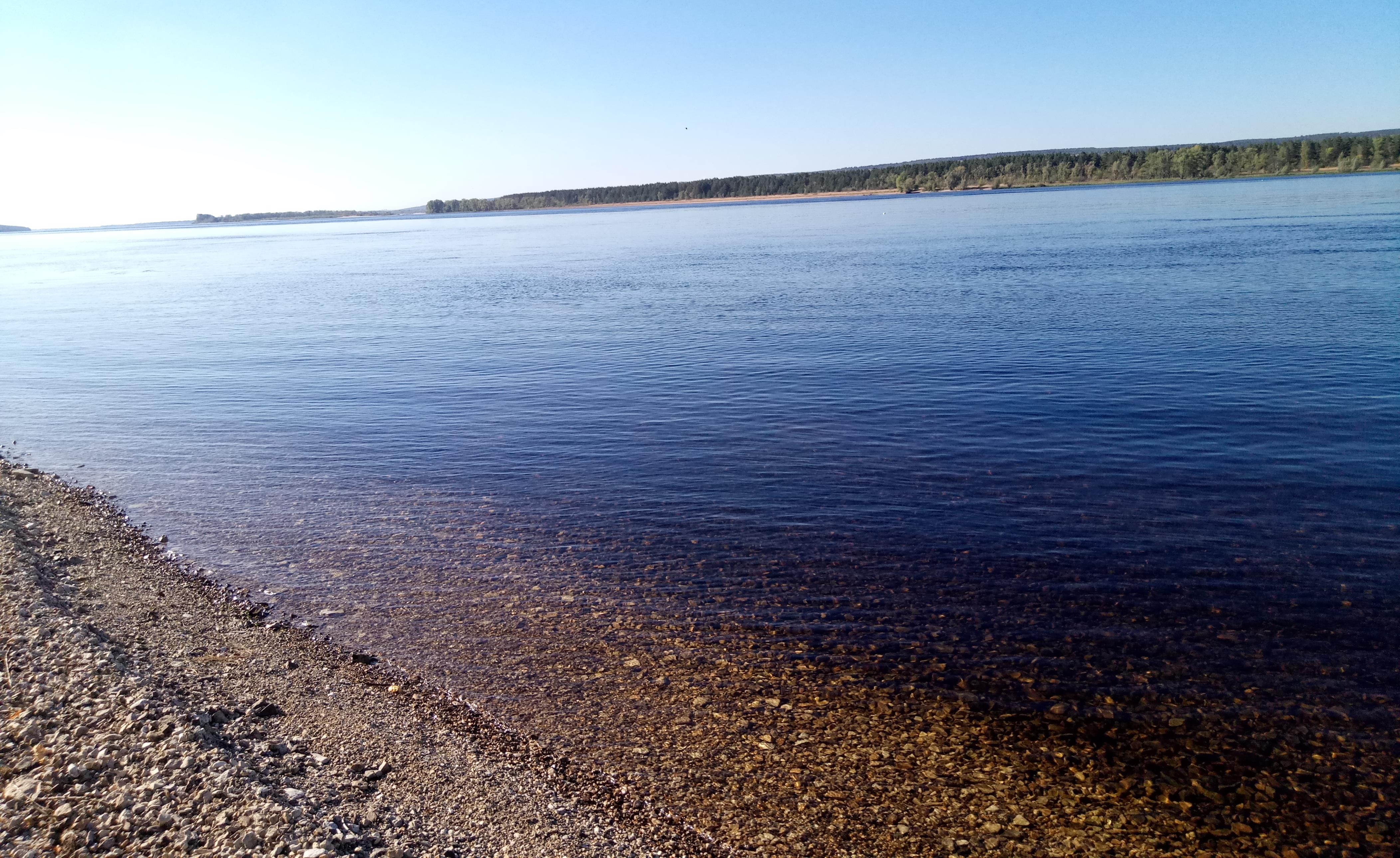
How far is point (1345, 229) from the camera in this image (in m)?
50.3

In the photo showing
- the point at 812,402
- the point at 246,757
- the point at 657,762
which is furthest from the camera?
the point at 812,402

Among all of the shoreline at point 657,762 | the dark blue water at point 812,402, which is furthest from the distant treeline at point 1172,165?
the shoreline at point 657,762

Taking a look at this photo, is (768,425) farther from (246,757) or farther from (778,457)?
(246,757)

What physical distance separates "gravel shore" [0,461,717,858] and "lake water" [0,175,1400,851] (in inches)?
29.8

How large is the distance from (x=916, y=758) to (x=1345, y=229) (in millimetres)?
59055

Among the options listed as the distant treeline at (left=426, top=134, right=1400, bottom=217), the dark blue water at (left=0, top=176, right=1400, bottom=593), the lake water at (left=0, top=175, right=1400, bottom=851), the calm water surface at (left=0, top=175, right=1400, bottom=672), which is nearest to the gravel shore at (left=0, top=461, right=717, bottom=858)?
the lake water at (left=0, top=175, right=1400, bottom=851)

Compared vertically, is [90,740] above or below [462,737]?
above

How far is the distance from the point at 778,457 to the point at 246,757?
34.8ft

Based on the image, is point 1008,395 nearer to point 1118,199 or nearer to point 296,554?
point 296,554

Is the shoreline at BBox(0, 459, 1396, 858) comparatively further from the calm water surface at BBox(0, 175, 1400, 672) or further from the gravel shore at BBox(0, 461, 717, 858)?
the calm water surface at BBox(0, 175, 1400, 672)

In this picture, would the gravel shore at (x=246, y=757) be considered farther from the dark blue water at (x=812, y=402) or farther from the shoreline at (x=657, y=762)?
the dark blue water at (x=812, y=402)

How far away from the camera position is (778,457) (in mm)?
15492

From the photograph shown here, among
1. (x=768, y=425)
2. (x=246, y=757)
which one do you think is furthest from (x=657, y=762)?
(x=768, y=425)

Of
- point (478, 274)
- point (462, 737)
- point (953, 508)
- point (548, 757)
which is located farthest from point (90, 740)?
point (478, 274)
